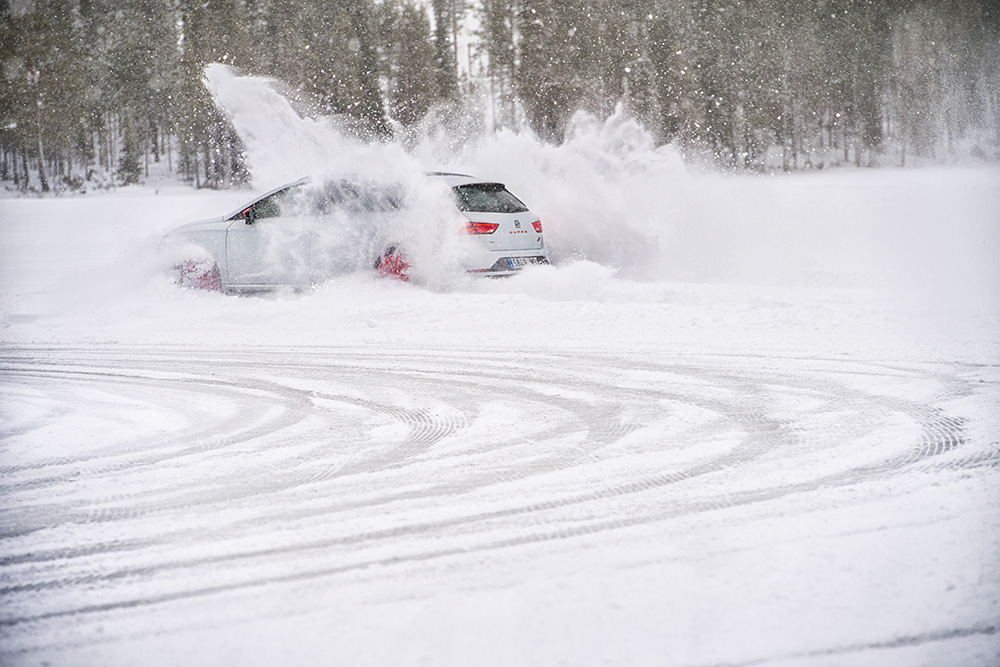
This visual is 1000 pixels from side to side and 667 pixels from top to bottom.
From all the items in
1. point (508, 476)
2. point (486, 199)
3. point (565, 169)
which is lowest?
point (508, 476)

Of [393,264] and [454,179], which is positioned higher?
[454,179]

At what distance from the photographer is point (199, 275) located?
12.2m

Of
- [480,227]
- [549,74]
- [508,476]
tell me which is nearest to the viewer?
[508,476]

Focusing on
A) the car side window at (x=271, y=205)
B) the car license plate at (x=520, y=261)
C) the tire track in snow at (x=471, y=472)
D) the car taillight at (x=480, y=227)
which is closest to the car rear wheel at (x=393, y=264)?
the car taillight at (x=480, y=227)

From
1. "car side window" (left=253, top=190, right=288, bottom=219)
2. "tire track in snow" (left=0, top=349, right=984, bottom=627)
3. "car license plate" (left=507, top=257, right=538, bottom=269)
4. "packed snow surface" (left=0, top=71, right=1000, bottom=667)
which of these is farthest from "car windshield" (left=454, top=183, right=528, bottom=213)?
"tire track in snow" (left=0, top=349, right=984, bottom=627)

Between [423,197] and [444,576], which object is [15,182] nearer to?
[423,197]

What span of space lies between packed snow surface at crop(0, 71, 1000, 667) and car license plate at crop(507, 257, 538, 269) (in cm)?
20

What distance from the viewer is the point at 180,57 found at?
59.7 m

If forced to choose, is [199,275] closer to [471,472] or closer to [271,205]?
[271,205]

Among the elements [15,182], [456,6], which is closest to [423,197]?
[15,182]

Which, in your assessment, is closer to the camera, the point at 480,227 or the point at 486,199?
the point at 480,227

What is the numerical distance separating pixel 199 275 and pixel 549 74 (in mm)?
45815

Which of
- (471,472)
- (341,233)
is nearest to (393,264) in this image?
(341,233)

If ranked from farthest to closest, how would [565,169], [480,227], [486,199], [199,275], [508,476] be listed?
[565,169], [199,275], [486,199], [480,227], [508,476]
